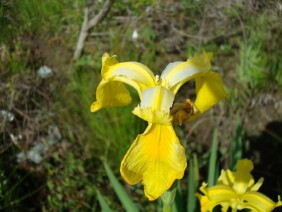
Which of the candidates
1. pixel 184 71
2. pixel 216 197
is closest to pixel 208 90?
pixel 184 71

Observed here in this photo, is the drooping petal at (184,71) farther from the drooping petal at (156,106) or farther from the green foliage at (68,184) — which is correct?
the green foliage at (68,184)

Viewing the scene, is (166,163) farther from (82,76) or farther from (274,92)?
(274,92)

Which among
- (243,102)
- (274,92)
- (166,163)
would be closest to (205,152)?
(243,102)

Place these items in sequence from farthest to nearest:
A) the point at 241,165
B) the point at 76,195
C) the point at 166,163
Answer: the point at 76,195, the point at 241,165, the point at 166,163

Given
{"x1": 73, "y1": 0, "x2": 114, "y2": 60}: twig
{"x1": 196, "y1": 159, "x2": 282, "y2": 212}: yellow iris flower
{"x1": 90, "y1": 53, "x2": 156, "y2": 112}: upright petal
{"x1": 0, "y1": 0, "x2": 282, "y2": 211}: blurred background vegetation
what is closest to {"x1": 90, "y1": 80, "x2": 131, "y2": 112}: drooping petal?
{"x1": 90, "y1": 53, "x2": 156, "y2": 112}: upright petal

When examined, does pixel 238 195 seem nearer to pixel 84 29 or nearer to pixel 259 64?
pixel 259 64

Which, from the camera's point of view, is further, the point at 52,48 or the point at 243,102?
the point at 52,48
